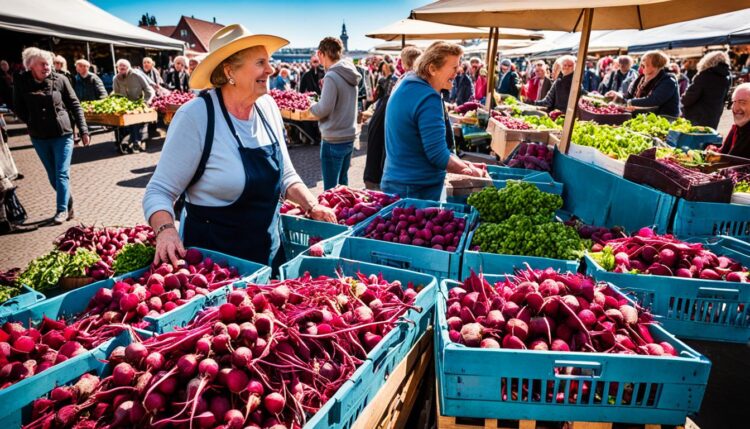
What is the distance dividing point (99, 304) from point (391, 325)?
143 centimetres

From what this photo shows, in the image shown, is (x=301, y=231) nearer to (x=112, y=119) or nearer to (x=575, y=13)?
(x=575, y=13)

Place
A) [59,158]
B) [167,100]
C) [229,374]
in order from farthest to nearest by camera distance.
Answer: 1. [167,100]
2. [59,158]
3. [229,374]

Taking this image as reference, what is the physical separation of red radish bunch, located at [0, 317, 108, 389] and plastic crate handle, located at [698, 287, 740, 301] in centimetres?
292

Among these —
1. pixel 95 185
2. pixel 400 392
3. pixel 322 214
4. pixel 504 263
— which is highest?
pixel 322 214

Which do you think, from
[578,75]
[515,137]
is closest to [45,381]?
[578,75]

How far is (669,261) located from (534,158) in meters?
2.56

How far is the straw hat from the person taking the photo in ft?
8.05

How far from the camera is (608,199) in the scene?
12.8 ft

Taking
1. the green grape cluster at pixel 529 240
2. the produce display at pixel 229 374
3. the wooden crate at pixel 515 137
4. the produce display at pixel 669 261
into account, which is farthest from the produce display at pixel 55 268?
the wooden crate at pixel 515 137

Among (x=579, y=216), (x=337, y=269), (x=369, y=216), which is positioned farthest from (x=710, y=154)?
(x=337, y=269)

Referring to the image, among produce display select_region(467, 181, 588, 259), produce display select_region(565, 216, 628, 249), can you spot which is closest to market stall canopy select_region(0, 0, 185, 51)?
produce display select_region(467, 181, 588, 259)

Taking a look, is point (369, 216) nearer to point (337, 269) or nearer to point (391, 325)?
point (337, 269)

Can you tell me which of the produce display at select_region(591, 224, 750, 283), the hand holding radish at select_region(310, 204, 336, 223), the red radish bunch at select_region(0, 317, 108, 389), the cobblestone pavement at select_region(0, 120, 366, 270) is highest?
the hand holding radish at select_region(310, 204, 336, 223)

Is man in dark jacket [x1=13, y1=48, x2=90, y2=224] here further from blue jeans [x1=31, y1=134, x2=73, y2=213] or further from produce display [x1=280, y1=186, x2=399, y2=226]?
produce display [x1=280, y1=186, x2=399, y2=226]
